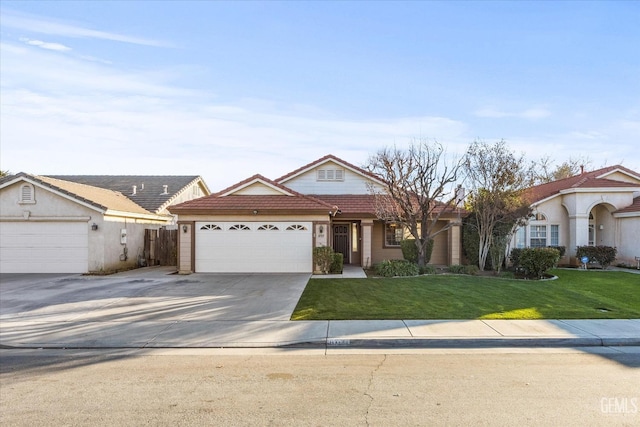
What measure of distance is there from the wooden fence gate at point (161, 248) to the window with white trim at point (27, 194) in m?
5.35

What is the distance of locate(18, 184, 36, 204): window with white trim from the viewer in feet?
59.5

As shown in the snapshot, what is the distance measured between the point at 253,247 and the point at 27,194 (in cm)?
1011

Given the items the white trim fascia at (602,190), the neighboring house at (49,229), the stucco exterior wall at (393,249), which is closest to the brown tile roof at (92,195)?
the neighboring house at (49,229)

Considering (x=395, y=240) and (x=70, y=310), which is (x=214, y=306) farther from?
(x=395, y=240)

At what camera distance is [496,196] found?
57.1 ft

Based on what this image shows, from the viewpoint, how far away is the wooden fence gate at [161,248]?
21734 mm

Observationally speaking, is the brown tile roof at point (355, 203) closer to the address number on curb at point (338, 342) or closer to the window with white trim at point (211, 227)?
the window with white trim at point (211, 227)

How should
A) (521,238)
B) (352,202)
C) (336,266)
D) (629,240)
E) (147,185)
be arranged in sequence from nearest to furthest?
(336,266)
(629,240)
(352,202)
(521,238)
(147,185)

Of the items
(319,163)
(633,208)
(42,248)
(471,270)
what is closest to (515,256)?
(471,270)

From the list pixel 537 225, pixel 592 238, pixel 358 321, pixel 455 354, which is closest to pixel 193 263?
pixel 358 321

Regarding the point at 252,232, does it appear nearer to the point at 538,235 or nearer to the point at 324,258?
the point at 324,258

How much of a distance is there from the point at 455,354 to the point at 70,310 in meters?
9.18

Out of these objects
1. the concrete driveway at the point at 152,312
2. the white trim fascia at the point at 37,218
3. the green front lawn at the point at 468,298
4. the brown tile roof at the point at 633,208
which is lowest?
the concrete driveway at the point at 152,312

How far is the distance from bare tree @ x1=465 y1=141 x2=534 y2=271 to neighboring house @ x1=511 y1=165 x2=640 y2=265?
2.60 metres
